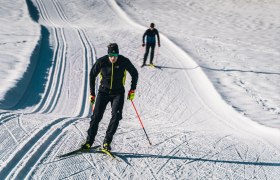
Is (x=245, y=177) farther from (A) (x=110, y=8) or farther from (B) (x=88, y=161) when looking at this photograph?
(A) (x=110, y=8)

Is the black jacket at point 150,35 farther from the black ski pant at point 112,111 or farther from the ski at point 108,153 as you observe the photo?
the ski at point 108,153

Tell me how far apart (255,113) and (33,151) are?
7740mm

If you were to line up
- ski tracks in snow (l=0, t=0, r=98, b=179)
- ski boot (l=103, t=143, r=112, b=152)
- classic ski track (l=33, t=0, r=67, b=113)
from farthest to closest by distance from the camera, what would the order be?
classic ski track (l=33, t=0, r=67, b=113), ski boot (l=103, t=143, r=112, b=152), ski tracks in snow (l=0, t=0, r=98, b=179)

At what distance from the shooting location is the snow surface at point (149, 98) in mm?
7027

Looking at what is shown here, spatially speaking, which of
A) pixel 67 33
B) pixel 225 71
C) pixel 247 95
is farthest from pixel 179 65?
pixel 67 33

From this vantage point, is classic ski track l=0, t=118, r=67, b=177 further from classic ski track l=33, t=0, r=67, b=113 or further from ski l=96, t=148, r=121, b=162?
classic ski track l=33, t=0, r=67, b=113

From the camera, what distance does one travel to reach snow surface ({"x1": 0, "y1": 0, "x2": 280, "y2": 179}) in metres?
7.03

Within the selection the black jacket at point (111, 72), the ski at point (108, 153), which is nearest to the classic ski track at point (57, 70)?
the ski at point (108, 153)

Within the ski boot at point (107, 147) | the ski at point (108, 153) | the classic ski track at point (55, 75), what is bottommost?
the ski at point (108, 153)

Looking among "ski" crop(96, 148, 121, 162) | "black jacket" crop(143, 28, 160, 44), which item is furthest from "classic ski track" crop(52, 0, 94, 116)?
"ski" crop(96, 148, 121, 162)

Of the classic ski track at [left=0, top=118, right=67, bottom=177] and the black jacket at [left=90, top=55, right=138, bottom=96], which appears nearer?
the classic ski track at [left=0, top=118, right=67, bottom=177]

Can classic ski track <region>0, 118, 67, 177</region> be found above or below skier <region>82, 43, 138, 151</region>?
below

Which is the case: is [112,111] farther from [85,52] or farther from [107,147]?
[85,52]

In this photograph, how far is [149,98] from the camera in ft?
44.9
